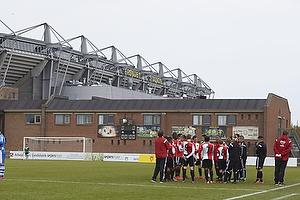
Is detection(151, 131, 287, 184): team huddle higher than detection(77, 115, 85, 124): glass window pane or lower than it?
lower

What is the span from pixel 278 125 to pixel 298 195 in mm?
49515

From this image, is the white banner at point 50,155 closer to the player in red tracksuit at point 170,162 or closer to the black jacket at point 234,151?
the player in red tracksuit at point 170,162

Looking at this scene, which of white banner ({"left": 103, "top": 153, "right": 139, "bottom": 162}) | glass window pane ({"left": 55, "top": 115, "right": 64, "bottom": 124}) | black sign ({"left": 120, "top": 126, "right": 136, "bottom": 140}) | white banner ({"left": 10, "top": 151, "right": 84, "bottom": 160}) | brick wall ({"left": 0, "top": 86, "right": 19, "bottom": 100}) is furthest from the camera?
Result: brick wall ({"left": 0, "top": 86, "right": 19, "bottom": 100})

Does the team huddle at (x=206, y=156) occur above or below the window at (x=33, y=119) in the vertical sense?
below

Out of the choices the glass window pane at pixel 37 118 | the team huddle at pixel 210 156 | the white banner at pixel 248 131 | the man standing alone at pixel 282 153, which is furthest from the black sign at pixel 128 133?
the man standing alone at pixel 282 153

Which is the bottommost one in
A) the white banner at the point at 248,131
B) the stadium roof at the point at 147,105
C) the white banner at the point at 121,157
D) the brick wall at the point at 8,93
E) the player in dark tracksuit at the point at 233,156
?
the white banner at the point at 121,157

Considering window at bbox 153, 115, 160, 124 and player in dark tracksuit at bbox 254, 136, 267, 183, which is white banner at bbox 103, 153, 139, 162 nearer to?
window at bbox 153, 115, 160, 124

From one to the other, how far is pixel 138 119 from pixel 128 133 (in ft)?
6.91

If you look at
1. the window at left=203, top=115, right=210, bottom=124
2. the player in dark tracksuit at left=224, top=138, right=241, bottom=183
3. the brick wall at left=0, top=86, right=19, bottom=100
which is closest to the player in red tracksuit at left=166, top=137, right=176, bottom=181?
the player in dark tracksuit at left=224, top=138, right=241, bottom=183

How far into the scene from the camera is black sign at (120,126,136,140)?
6338cm

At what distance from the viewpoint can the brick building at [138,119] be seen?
60250 millimetres

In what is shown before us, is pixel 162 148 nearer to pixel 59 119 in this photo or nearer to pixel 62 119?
pixel 62 119

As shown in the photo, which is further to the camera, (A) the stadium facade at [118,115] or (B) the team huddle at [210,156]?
(A) the stadium facade at [118,115]

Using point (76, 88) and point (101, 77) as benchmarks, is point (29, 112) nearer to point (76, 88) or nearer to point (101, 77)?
point (76, 88)
